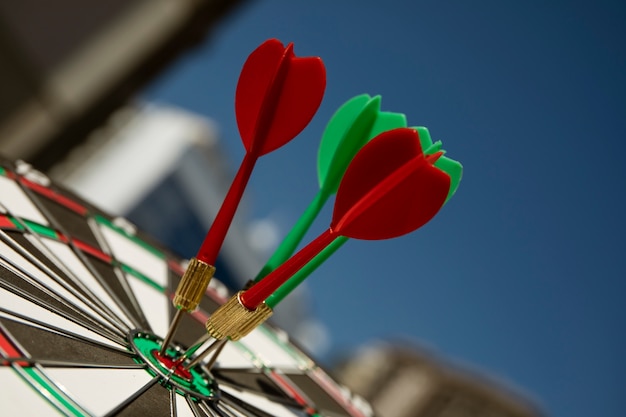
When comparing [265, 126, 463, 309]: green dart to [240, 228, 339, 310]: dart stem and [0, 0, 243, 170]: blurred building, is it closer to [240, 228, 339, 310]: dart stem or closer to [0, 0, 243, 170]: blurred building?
[240, 228, 339, 310]: dart stem

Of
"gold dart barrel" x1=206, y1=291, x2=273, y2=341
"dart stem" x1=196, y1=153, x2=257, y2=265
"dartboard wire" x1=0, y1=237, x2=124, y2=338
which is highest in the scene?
"dart stem" x1=196, y1=153, x2=257, y2=265

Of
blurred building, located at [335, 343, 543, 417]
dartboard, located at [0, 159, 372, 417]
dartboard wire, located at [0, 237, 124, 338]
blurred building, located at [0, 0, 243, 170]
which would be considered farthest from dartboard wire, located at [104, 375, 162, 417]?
blurred building, located at [335, 343, 543, 417]

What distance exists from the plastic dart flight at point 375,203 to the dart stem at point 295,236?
0.13 m

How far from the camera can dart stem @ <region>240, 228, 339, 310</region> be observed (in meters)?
0.94

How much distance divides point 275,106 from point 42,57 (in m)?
4.01

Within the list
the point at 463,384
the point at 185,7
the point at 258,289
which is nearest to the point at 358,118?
the point at 258,289

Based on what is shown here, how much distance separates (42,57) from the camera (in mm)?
4551

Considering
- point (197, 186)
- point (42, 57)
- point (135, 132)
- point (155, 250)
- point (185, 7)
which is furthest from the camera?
point (197, 186)

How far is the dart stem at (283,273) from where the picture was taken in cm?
94

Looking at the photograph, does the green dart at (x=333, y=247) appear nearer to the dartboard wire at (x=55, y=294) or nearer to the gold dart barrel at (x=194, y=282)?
the gold dart barrel at (x=194, y=282)

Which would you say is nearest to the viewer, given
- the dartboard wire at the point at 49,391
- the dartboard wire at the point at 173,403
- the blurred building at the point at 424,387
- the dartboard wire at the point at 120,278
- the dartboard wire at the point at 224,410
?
the dartboard wire at the point at 49,391

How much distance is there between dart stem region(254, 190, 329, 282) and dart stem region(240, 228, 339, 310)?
4.8 inches

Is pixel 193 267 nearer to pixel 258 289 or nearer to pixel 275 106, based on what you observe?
pixel 258 289

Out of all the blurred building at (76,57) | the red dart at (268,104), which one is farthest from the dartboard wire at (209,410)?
the blurred building at (76,57)
